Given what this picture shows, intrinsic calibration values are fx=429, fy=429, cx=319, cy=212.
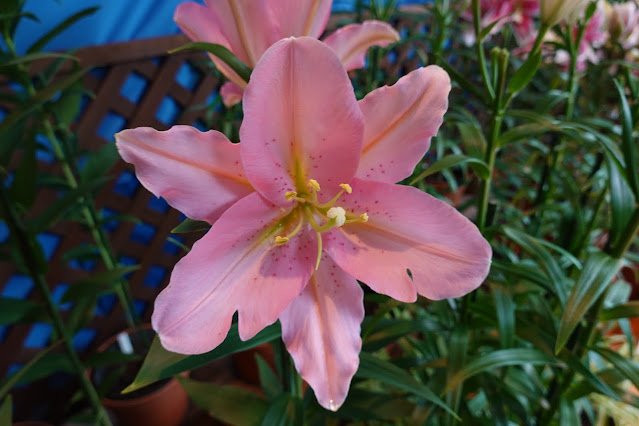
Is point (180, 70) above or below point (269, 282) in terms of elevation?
below

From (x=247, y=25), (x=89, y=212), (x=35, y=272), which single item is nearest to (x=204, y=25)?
(x=247, y=25)

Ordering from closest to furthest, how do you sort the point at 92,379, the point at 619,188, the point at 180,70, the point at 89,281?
the point at 619,188
the point at 89,281
the point at 92,379
the point at 180,70

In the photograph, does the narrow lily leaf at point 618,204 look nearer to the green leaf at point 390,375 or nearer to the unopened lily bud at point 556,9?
the unopened lily bud at point 556,9

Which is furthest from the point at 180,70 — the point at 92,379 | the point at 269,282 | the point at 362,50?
the point at 269,282

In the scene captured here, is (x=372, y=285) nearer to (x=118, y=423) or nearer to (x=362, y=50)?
(x=362, y=50)

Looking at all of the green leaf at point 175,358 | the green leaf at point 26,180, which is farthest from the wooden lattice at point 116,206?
the green leaf at point 175,358

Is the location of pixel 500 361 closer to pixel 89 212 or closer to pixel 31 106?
pixel 31 106
